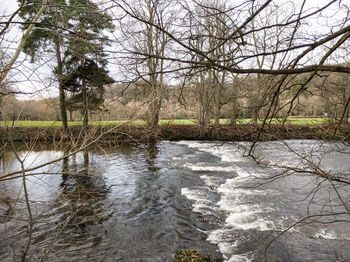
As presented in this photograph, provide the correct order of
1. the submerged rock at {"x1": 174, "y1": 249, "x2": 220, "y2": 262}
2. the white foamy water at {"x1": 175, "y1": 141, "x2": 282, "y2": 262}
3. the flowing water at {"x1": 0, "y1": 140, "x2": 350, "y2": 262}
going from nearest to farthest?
the submerged rock at {"x1": 174, "y1": 249, "x2": 220, "y2": 262} < the flowing water at {"x1": 0, "y1": 140, "x2": 350, "y2": 262} < the white foamy water at {"x1": 175, "y1": 141, "x2": 282, "y2": 262}

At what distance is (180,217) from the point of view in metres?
6.64

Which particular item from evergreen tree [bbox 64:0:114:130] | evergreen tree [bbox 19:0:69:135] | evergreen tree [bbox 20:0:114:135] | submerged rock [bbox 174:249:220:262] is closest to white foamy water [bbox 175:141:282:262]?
submerged rock [bbox 174:249:220:262]

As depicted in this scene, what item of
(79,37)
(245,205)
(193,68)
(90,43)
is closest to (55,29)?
(90,43)

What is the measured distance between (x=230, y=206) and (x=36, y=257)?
15.9 feet

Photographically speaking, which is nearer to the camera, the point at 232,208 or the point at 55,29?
the point at 55,29

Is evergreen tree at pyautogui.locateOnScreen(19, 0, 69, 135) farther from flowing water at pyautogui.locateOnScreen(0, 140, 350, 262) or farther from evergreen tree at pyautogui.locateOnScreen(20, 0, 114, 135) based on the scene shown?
flowing water at pyautogui.locateOnScreen(0, 140, 350, 262)

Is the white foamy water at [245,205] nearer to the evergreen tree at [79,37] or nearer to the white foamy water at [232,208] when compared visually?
the white foamy water at [232,208]

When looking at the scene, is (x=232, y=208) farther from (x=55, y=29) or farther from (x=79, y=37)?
(x=55, y=29)

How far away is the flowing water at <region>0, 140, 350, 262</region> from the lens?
474 cm

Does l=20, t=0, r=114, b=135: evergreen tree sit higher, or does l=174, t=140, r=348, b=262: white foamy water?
l=20, t=0, r=114, b=135: evergreen tree

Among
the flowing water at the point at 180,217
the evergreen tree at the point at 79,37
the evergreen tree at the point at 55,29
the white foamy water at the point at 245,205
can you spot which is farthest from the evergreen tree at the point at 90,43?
the white foamy water at the point at 245,205

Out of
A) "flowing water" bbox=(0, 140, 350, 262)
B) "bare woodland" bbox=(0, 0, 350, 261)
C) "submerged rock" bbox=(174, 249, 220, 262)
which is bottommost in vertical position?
"flowing water" bbox=(0, 140, 350, 262)

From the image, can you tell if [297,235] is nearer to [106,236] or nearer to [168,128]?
[106,236]

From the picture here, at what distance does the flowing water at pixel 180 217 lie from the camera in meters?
4.74
